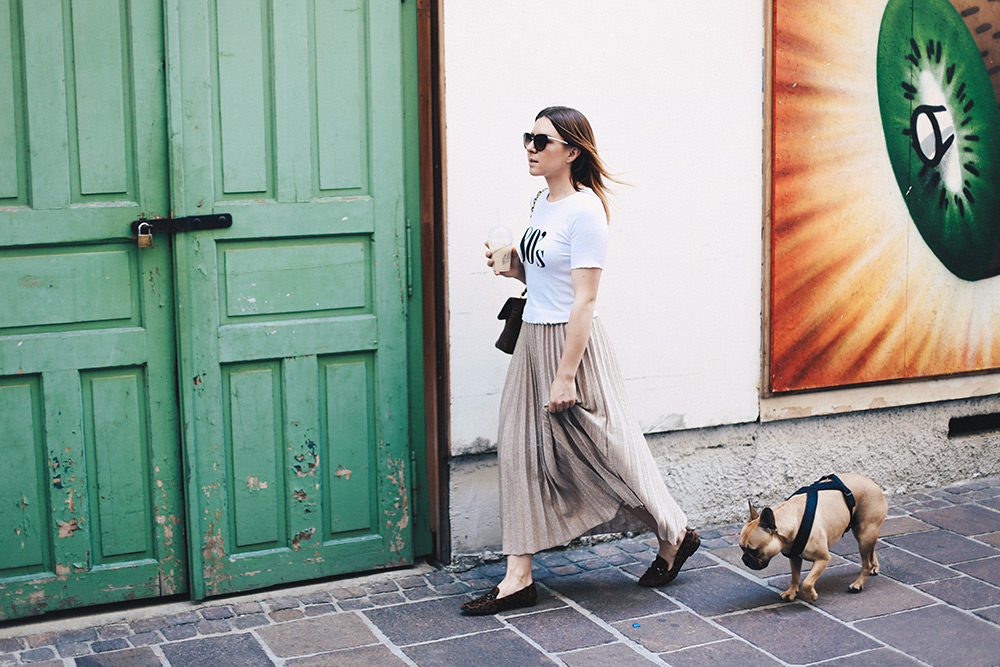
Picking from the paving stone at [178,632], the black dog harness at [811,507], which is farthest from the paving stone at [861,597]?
the paving stone at [178,632]

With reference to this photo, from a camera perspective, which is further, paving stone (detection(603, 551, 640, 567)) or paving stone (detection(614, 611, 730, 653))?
paving stone (detection(603, 551, 640, 567))

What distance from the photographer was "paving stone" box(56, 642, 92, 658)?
387cm

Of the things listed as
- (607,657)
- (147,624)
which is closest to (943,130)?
(607,657)

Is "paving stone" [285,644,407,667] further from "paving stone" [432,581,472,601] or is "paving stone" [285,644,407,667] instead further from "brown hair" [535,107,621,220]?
"brown hair" [535,107,621,220]

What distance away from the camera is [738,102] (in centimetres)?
516

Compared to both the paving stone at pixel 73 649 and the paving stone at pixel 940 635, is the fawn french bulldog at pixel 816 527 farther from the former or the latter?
the paving stone at pixel 73 649

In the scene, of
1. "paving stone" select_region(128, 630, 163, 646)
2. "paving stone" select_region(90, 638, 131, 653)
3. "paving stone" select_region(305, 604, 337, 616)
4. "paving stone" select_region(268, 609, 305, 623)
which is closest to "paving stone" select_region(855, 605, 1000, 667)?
"paving stone" select_region(305, 604, 337, 616)

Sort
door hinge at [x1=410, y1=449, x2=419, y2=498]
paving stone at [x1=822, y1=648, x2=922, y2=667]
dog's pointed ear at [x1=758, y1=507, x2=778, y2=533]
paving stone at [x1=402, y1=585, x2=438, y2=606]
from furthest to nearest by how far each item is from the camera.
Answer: door hinge at [x1=410, y1=449, x2=419, y2=498] < paving stone at [x1=402, y1=585, x2=438, y2=606] < dog's pointed ear at [x1=758, y1=507, x2=778, y2=533] < paving stone at [x1=822, y1=648, x2=922, y2=667]

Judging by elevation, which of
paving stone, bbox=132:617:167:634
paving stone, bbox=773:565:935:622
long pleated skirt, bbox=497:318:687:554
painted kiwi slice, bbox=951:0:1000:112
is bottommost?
paving stone, bbox=773:565:935:622

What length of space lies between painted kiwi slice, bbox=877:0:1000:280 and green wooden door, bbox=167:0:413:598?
2630 mm

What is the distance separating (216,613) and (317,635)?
0.48 metres

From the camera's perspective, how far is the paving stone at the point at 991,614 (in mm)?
4133

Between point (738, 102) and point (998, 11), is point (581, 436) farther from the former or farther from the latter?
point (998, 11)

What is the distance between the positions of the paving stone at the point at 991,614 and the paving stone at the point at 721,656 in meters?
0.97
